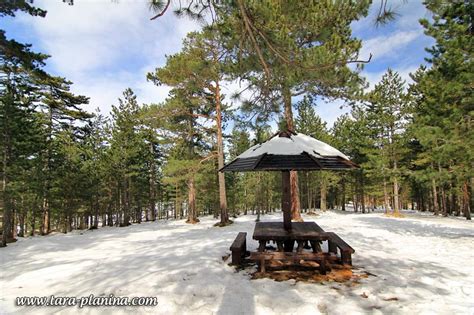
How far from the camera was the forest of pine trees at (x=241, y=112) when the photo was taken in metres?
4.47

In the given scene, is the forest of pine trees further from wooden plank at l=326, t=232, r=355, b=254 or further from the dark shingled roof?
wooden plank at l=326, t=232, r=355, b=254

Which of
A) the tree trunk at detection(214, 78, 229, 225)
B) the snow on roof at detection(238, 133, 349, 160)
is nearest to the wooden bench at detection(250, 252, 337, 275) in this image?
the snow on roof at detection(238, 133, 349, 160)

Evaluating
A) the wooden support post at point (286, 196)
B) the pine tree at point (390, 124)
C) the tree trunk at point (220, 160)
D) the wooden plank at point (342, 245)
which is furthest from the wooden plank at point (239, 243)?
the pine tree at point (390, 124)

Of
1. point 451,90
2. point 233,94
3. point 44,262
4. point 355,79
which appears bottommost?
point 44,262

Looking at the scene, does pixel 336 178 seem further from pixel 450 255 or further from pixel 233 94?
pixel 233 94

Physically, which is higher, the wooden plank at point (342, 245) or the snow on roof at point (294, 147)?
the snow on roof at point (294, 147)

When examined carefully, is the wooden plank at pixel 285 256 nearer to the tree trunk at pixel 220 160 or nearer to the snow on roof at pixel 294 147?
the snow on roof at pixel 294 147

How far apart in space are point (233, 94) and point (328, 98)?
8.45m

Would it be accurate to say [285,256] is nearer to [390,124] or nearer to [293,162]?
[293,162]

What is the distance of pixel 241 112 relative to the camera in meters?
5.24

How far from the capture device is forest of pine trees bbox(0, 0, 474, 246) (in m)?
4.47

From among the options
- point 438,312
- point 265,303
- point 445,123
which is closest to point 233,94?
point 265,303

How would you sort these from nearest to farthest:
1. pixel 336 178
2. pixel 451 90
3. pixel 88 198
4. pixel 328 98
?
pixel 451 90 < pixel 328 98 < pixel 88 198 < pixel 336 178

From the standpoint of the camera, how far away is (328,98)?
12125 mm
